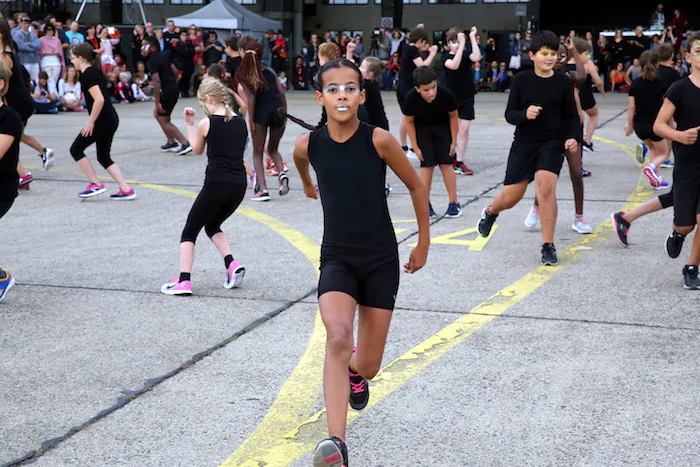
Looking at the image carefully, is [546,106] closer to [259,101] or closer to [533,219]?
[533,219]

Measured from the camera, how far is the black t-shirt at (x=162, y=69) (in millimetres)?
13742

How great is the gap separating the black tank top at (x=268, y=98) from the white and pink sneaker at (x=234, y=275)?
4.13 meters

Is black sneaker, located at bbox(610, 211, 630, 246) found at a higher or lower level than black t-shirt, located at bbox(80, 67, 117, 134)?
lower

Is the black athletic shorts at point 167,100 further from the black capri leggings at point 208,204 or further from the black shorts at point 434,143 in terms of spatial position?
the black capri leggings at point 208,204

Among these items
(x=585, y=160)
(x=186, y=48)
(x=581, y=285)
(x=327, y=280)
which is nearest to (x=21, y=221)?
(x=581, y=285)

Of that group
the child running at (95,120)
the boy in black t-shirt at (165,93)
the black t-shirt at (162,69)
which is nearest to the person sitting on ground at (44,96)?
the boy in black t-shirt at (165,93)

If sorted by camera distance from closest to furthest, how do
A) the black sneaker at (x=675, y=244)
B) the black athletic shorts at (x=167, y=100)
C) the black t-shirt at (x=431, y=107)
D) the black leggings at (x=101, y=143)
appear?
the black sneaker at (x=675, y=244) → the black t-shirt at (x=431, y=107) → the black leggings at (x=101, y=143) → the black athletic shorts at (x=167, y=100)

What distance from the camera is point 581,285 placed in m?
6.40

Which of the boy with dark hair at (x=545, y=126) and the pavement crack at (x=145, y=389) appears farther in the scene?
the boy with dark hair at (x=545, y=126)

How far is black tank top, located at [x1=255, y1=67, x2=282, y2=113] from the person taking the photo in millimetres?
10172

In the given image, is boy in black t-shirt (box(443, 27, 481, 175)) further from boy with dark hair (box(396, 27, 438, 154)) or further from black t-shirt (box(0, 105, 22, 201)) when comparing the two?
black t-shirt (box(0, 105, 22, 201))

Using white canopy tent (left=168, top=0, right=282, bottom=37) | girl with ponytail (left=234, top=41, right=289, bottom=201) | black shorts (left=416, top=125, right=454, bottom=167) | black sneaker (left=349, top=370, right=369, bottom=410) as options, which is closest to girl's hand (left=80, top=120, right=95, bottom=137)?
girl with ponytail (left=234, top=41, right=289, bottom=201)

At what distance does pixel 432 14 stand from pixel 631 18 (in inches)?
334

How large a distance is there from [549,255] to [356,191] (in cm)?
366
